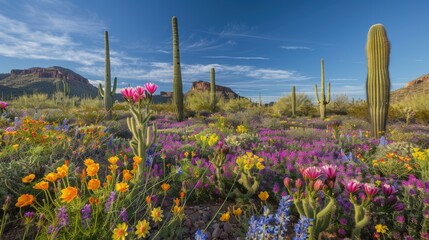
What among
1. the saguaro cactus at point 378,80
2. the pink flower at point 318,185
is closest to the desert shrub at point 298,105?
the saguaro cactus at point 378,80

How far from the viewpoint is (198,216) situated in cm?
247

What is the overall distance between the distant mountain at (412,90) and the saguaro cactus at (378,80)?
117 feet

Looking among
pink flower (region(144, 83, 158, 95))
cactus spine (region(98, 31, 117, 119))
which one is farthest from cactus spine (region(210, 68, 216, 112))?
pink flower (region(144, 83, 158, 95))

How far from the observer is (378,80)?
26.8ft

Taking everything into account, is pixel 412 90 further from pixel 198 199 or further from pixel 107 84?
pixel 198 199

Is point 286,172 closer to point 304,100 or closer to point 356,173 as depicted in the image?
point 356,173

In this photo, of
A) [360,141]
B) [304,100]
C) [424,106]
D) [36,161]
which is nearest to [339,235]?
[36,161]

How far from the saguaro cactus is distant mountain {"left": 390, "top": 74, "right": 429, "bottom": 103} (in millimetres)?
35566

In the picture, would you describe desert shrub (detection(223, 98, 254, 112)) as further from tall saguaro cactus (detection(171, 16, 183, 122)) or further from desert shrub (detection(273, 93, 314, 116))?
tall saguaro cactus (detection(171, 16, 183, 122))

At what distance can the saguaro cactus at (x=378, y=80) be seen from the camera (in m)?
8.08

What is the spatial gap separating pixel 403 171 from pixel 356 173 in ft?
3.37

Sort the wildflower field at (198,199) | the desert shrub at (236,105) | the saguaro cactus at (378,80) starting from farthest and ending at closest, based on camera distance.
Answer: the desert shrub at (236,105) < the saguaro cactus at (378,80) < the wildflower field at (198,199)

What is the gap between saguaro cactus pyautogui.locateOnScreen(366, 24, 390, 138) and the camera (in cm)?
808

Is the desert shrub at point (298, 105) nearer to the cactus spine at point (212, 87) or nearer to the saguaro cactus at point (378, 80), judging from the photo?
the cactus spine at point (212, 87)
